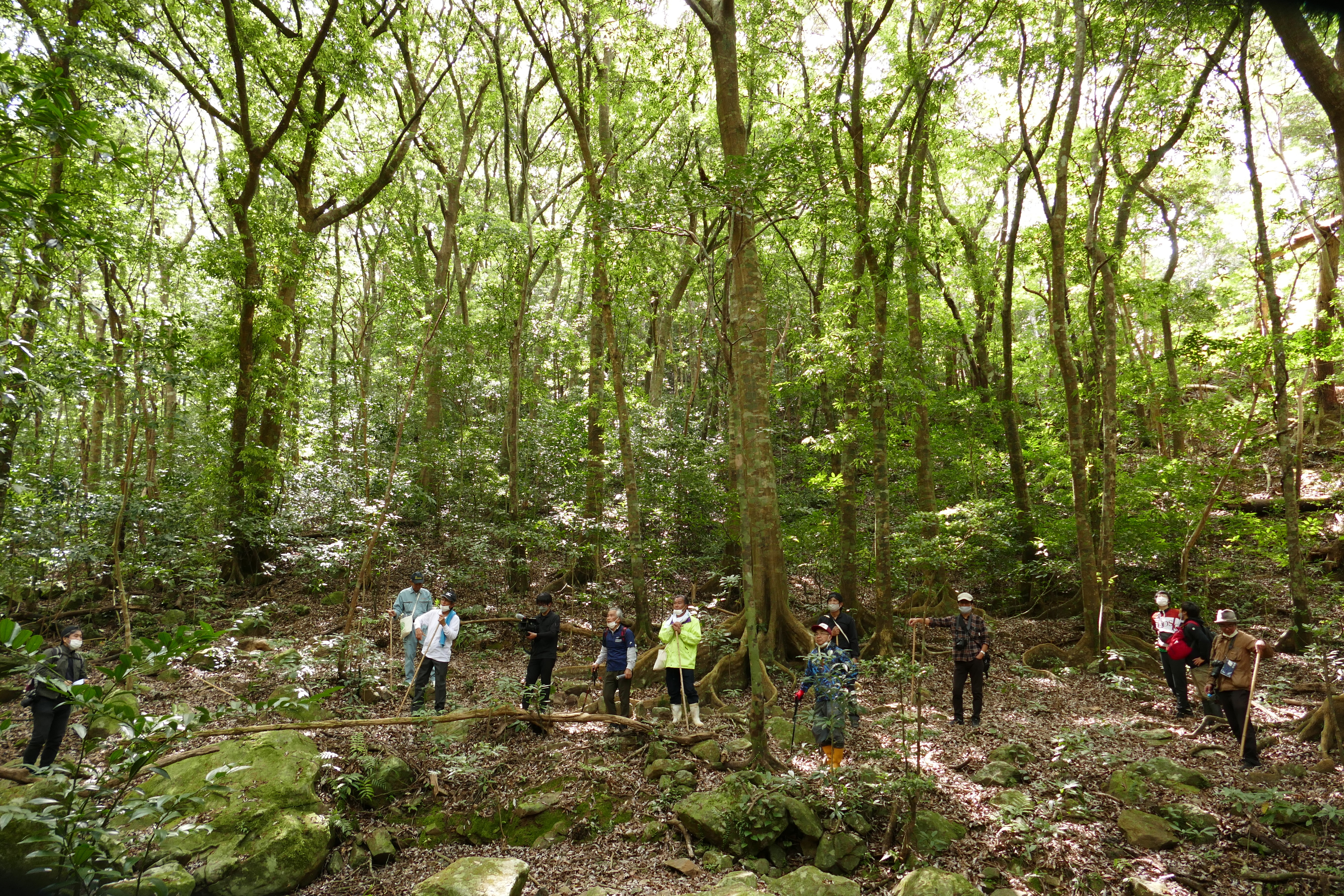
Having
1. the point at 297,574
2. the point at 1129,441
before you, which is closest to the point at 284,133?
the point at 297,574

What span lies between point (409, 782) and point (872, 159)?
11.2 meters

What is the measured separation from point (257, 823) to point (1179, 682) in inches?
427

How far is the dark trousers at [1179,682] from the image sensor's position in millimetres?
8641

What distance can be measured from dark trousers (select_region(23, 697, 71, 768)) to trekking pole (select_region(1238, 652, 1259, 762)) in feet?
38.1

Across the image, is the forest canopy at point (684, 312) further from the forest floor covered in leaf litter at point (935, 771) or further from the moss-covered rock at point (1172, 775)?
the moss-covered rock at point (1172, 775)

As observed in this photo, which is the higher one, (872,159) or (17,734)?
(872,159)

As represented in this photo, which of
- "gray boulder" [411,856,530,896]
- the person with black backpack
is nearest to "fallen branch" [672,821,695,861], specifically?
"gray boulder" [411,856,530,896]

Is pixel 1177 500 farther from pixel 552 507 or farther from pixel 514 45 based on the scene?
pixel 514 45

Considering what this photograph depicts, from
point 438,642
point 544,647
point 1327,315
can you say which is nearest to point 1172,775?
point 544,647

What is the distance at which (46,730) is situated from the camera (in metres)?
6.56

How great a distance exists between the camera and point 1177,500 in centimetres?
1300

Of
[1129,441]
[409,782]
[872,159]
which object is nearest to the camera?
[409,782]

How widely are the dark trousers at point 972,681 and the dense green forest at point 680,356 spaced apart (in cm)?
79

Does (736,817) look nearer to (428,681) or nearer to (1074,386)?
(428,681)
